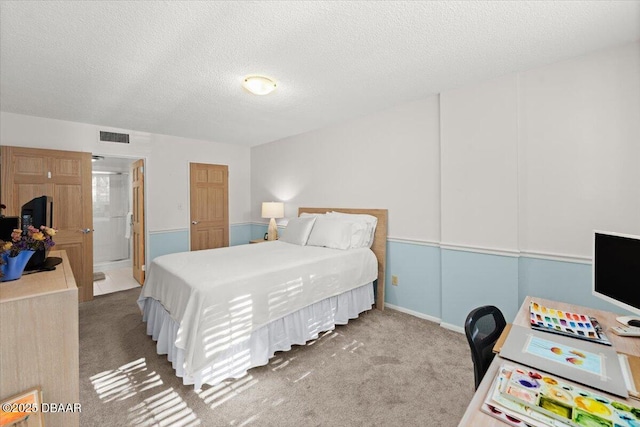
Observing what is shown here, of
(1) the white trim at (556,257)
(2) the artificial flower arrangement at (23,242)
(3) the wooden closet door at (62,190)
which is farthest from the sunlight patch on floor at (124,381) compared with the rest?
(1) the white trim at (556,257)

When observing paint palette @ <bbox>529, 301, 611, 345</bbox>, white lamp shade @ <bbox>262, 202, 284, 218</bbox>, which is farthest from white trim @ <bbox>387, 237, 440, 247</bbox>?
white lamp shade @ <bbox>262, 202, 284, 218</bbox>

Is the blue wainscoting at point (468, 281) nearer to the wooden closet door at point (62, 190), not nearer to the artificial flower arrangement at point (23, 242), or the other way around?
the artificial flower arrangement at point (23, 242)

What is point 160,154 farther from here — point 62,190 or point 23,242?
point 23,242

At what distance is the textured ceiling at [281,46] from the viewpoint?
1.68m

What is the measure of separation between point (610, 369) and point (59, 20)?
3.24m

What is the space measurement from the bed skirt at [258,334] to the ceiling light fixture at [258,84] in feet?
6.69

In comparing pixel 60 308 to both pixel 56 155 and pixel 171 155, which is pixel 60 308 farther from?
pixel 171 155

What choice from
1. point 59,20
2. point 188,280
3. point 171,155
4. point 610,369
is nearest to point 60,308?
point 188,280

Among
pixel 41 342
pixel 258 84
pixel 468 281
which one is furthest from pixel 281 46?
pixel 468 281

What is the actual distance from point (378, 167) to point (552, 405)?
298 cm

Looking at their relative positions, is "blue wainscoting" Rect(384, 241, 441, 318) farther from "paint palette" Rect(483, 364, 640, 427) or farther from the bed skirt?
"paint palette" Rect(483, 364, 640, 427)

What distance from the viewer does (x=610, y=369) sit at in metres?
1.03

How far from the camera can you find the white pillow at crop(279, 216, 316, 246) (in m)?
3.67

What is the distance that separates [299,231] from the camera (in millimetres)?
3746
